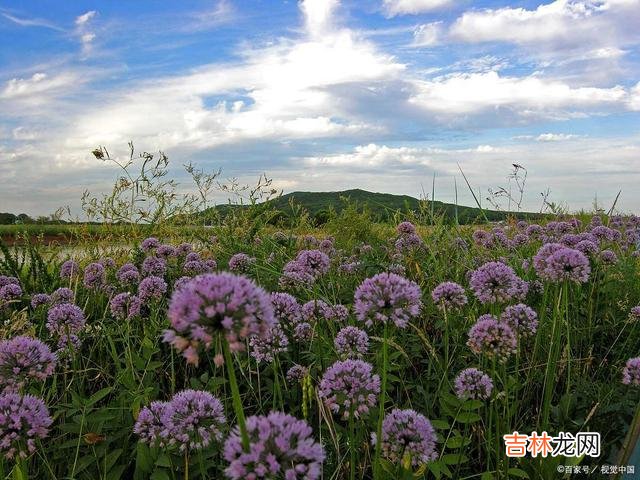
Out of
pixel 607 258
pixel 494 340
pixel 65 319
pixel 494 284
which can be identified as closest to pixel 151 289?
pixel 65 319

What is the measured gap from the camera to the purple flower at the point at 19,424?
251 centimetres

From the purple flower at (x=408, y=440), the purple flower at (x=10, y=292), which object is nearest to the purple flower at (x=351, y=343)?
the purple flower at (x=408, y=440)

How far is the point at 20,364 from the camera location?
2900 mm

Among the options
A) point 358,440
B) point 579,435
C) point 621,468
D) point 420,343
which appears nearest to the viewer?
point 621,468

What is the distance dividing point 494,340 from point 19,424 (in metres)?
2.31

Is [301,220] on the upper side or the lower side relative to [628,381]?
upper

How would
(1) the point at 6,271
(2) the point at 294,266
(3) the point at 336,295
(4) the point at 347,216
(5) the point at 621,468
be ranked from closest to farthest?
(5) the point at 621,468 < (2) the point at 294,266 < (3) the point at 336,295 < (1) the point at 6,271 < (4) the point at 347,216

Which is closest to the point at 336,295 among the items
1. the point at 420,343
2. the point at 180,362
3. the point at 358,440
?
the point at 420,343

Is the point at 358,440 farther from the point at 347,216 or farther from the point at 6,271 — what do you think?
the point at 347,216

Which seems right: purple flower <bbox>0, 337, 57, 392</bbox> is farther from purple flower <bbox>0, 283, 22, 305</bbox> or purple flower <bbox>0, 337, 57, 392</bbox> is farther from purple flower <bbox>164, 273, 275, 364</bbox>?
purple flower <bbox>0, 283, 22, 305</bbox>

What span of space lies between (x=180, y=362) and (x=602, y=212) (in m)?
10.2

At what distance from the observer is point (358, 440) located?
3.03 metres

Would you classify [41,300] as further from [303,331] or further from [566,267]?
[566,267]

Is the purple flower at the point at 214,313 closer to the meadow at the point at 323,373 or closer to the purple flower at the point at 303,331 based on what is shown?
the meadow at the point at 323,373
